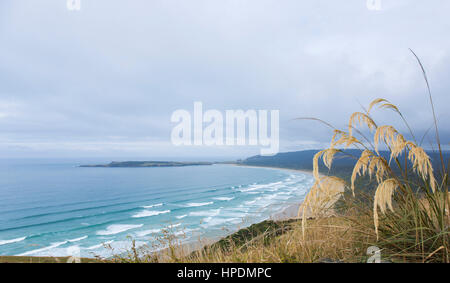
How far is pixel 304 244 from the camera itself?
82.4 inches

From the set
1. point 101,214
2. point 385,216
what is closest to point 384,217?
point 385,216

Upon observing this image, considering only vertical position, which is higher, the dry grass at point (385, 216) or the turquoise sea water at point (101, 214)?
the dry grass at point (385, 216)

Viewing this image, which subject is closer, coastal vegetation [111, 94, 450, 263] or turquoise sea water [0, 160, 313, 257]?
coastal vegetation [111, 94, 450, 263]

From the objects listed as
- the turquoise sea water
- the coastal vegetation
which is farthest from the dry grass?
the turquoise sea water

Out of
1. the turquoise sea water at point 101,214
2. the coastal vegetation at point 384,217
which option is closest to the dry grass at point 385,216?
the coastal vegetation at point 384,217

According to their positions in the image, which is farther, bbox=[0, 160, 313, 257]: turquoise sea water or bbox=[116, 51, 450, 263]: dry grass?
bbox=[0, 160, 313, 257]: turquoise sea water

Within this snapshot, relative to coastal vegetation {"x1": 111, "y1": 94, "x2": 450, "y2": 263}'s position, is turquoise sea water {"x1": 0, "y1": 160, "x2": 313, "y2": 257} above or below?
below

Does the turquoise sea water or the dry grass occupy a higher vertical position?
the dry grass

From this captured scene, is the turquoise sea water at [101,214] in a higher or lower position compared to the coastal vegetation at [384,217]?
lower

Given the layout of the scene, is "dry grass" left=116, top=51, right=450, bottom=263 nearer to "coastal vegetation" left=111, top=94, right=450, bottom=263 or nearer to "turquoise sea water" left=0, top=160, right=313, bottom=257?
"coastal vegetation" left=111, top=94, right=450, bottom=263

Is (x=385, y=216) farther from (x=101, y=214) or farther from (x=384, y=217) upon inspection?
(x=101, y=214)

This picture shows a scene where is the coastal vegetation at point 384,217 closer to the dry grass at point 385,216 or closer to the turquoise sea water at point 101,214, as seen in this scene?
the dry grass at point 385,216

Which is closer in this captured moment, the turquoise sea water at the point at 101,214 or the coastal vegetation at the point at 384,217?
the coastal vegetation at the point at 384,217

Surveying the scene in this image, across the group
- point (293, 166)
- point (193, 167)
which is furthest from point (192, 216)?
point (193, 167)
